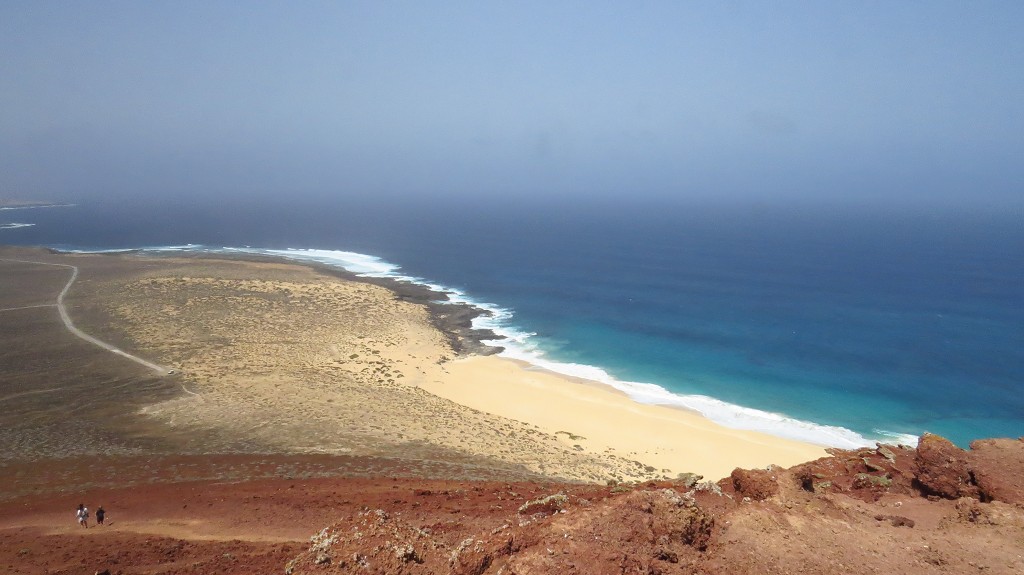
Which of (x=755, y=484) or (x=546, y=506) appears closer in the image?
(x=546, y=506)

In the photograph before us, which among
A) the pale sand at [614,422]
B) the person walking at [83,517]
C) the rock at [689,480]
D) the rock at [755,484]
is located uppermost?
the rock at [755,484]

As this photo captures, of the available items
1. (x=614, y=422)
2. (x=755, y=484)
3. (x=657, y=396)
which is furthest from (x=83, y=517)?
(x=657, y=396)

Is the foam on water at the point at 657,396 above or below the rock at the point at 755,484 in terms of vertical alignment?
below

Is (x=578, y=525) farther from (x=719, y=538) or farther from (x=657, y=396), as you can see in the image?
(x=657, y=396)

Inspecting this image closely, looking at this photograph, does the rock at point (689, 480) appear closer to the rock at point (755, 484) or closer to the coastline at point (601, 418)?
the rock at point (755, 484)

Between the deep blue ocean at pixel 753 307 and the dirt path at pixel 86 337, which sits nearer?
the dirt path at pixel 86 337

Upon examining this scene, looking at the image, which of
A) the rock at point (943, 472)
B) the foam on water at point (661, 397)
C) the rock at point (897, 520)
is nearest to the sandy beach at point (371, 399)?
the foam on water at point (661, 397)
